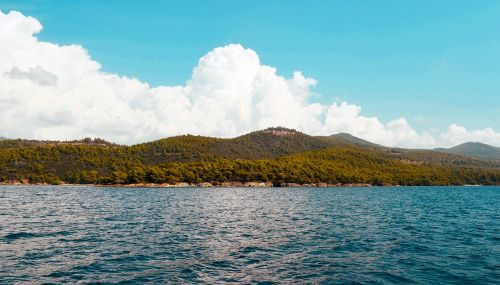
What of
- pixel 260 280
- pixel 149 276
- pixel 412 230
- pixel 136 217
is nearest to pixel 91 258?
pixel 149 276

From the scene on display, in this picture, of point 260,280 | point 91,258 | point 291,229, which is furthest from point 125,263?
point 291,229

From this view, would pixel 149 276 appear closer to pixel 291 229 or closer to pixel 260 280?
pixel 260 280

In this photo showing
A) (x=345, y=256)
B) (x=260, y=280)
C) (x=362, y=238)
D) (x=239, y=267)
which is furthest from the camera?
(x=362, y=238)

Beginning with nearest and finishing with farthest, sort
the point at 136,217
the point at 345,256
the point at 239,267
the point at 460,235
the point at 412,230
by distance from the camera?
the point at 239,267, the point at 345,256, the point at 460,235, the point at 412,230, the point at 136,217

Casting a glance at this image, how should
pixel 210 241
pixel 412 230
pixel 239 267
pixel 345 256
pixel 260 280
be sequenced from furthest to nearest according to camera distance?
pixel 412 230, pixel 210 241, pixel 345 256, pixel 239 267, pixel 260 280

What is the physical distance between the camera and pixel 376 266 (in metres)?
37.0

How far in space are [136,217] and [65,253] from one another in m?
36.8

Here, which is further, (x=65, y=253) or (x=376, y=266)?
(x=65, y=253)

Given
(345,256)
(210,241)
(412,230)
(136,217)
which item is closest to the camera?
(345,256)

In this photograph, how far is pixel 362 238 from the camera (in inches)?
2101

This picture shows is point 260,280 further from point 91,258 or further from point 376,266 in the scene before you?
point 91,258

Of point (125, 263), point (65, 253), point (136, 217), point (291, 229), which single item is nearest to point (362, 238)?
point (291, 229)

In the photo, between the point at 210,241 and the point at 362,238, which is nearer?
the point at 210,241

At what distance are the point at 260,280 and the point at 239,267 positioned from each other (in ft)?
15.5
